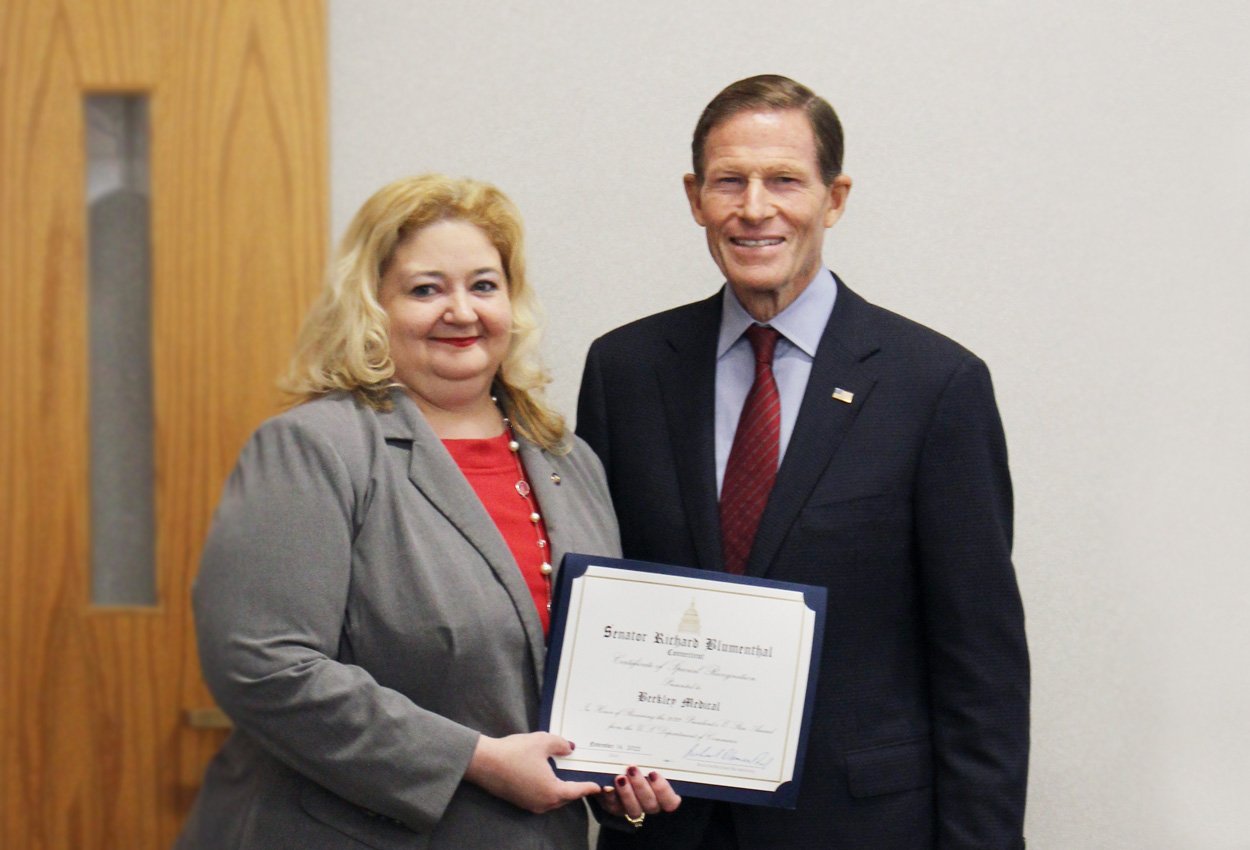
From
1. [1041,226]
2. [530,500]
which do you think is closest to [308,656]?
[530,500]

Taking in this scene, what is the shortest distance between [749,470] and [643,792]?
48 cm

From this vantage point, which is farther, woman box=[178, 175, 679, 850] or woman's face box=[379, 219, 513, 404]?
woman's face box=[379, 219, 513, 404]

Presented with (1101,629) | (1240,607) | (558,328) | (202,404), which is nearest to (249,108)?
(202,404)

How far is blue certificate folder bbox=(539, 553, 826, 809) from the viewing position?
1647 mm

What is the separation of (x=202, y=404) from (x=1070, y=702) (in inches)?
73.6

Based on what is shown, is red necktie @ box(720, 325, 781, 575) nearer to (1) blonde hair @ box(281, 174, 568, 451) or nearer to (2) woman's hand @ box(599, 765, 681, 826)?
(2) woman's hand @ box(599, 765, 681, 826)

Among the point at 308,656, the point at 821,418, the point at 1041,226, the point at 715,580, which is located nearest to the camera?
the point at 308,656

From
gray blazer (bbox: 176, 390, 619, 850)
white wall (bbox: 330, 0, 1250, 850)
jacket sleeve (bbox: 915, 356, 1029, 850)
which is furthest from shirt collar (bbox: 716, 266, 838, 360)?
white wall (bbox: 330, 0, 1250, 850)

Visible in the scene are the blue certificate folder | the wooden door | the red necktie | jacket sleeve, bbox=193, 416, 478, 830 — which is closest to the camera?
jacket sleeve, bbox=193, 416, 478, 830

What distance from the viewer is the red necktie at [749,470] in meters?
1.76

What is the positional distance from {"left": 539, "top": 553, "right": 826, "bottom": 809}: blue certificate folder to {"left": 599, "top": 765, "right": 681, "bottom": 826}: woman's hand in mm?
41

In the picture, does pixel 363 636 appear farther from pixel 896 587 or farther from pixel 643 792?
pixel 896 587

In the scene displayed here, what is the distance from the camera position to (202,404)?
2.39 m

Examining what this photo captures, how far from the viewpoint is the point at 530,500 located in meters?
1.80
